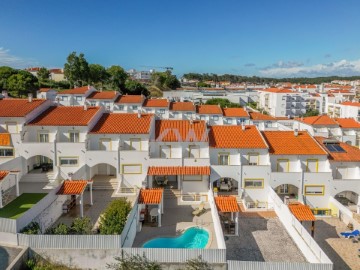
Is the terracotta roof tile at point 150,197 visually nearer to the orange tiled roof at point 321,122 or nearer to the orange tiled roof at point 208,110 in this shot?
the orange tiled roof at point 208,110

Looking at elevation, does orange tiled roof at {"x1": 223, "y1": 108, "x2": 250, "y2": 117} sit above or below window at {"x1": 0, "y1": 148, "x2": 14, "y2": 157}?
above

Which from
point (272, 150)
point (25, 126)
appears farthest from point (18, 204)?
point (272, 150)

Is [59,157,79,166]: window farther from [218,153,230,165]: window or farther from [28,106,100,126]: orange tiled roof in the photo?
[218,153,230,165]: window

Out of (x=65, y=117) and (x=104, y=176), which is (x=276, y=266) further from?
(x=65, y=117)

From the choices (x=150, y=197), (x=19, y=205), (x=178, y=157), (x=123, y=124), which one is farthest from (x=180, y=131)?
(x=19, y=205)

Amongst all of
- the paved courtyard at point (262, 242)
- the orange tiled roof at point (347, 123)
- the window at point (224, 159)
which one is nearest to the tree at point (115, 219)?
the paved courtyard at point (262, 242)

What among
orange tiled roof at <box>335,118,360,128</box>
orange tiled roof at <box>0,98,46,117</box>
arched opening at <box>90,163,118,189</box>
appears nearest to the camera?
arched opening at <box>90,163,118,189</box>

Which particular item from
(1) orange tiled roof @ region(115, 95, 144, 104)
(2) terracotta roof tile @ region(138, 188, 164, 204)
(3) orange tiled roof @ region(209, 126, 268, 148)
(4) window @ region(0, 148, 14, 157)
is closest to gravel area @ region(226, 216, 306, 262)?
(2) terracotta roof tile @ region(138, 188, 164, 204)
